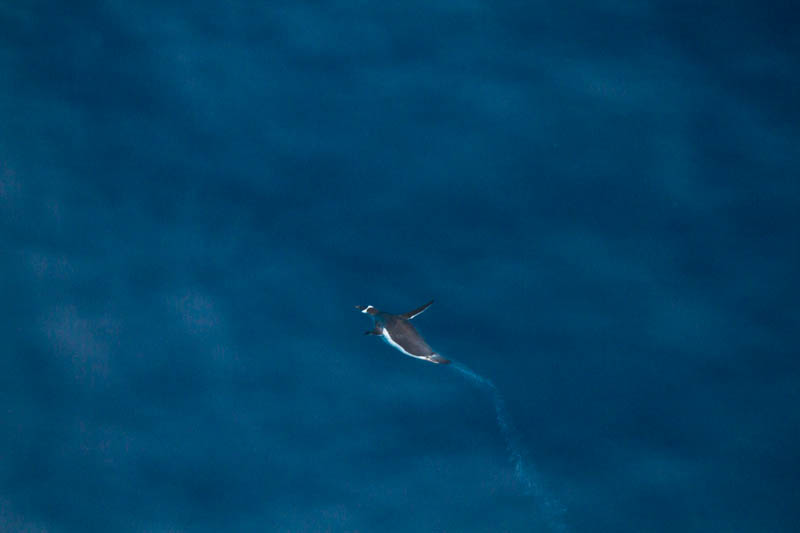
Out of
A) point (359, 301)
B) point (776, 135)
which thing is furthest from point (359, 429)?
point (776, 135)

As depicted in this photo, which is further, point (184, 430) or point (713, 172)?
point (713, 172)

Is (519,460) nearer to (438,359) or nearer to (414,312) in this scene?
(438,359)

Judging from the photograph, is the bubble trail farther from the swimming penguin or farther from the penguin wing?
the penguin wing

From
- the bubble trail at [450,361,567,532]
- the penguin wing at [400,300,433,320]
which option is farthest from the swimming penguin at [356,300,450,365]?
the bubble trail at [450,361,567,532]

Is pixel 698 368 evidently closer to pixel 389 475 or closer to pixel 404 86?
pixel 389 475

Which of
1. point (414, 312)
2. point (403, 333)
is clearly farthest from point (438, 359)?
point (414, 312)
